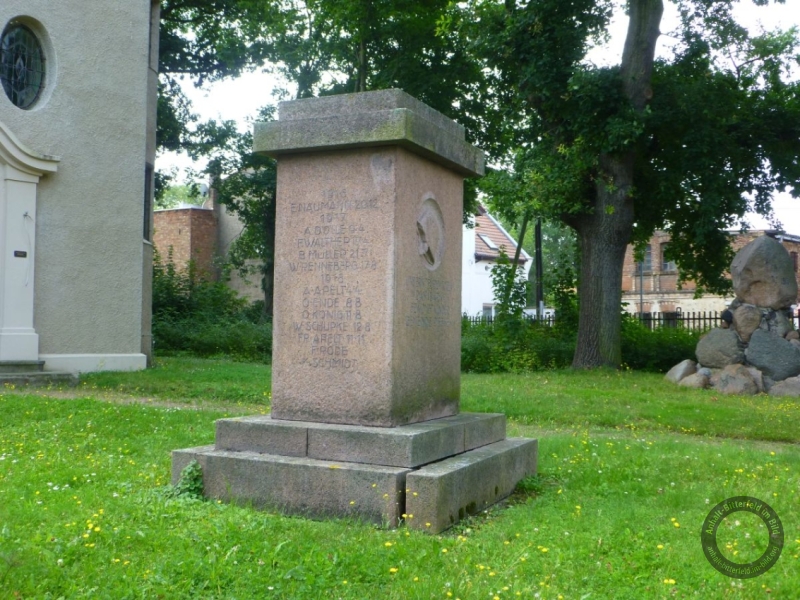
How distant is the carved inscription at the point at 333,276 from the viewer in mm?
5984

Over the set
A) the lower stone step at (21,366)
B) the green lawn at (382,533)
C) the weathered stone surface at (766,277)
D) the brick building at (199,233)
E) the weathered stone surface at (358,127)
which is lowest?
the green lawn at (382,533)

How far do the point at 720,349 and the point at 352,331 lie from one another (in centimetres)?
1127

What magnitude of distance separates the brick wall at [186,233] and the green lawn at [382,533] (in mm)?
29511

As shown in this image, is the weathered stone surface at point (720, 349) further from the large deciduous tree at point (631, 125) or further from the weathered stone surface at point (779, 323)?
the large deciduous tree at point (631, 125)

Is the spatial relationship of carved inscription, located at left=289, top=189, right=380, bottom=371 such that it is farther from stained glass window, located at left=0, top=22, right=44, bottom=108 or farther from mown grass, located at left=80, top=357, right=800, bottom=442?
stained glass window, located at left=0, top=22, right=44, bottom=108

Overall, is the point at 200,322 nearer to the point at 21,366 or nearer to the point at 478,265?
the point at 21,366

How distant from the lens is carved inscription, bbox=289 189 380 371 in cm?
598

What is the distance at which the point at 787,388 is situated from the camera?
47.2ft

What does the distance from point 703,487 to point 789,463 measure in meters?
1.65

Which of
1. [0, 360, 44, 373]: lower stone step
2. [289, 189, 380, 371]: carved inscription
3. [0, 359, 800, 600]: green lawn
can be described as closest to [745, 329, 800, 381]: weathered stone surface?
[0, 359, 800, 600]: green lawn

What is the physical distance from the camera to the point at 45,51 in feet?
50.5

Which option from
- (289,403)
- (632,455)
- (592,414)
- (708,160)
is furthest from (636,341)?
(289,403)

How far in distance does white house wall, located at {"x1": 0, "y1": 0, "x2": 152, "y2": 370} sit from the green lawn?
6.48 m

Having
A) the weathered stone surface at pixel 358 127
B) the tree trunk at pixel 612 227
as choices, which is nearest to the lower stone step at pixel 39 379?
the weathered stone surface at pixel 358 127
